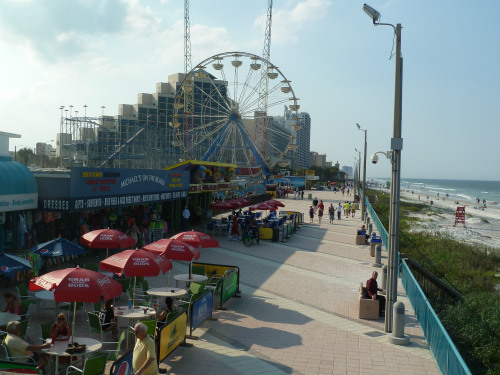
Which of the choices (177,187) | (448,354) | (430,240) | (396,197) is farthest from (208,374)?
(430,240)

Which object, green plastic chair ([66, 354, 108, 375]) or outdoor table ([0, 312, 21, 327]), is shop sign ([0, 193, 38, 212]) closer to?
outdoor table ([0, 312, 21, 327])

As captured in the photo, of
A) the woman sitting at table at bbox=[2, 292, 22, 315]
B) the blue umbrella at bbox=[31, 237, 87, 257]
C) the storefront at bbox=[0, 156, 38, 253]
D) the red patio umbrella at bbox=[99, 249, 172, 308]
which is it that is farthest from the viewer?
the storefront at bbox=[0, 156, 38, 253]

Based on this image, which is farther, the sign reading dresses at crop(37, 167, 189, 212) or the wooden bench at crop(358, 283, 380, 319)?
the sign reading dresses at crop(37, 167, 189, 212)

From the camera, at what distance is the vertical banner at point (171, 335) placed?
8.23 metres

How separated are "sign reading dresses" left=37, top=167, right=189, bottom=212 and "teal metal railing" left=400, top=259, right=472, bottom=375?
11556mm

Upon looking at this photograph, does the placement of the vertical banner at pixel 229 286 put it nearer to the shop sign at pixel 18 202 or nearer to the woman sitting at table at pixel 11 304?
the woman sitting at table at pixel 11 304

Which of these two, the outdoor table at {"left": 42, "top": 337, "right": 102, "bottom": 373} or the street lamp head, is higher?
the street lamp head


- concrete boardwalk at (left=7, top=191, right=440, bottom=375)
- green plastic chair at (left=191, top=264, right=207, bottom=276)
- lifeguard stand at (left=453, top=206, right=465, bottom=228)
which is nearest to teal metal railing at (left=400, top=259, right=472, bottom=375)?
concrete boardwalk at (left=7, top=191, right=440, bottom=375)

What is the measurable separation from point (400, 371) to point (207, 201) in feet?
80.3

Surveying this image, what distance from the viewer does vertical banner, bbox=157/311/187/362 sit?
27.0 ft

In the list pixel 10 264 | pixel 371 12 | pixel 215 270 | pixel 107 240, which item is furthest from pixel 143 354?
pixel 371 12

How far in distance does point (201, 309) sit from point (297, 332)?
2.39 metres

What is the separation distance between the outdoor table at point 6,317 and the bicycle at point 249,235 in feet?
50.0

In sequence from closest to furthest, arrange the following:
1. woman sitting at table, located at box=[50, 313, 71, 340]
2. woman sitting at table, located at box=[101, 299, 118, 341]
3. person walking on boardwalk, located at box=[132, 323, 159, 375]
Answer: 1. person walking on boardwalk, located at box=[132, 323, 159, 375]
2. woman sitting at table, located at box=[50, 313, 71, 340]
3. woman sitting at table, located at box=[101, 299, 118, 341]
